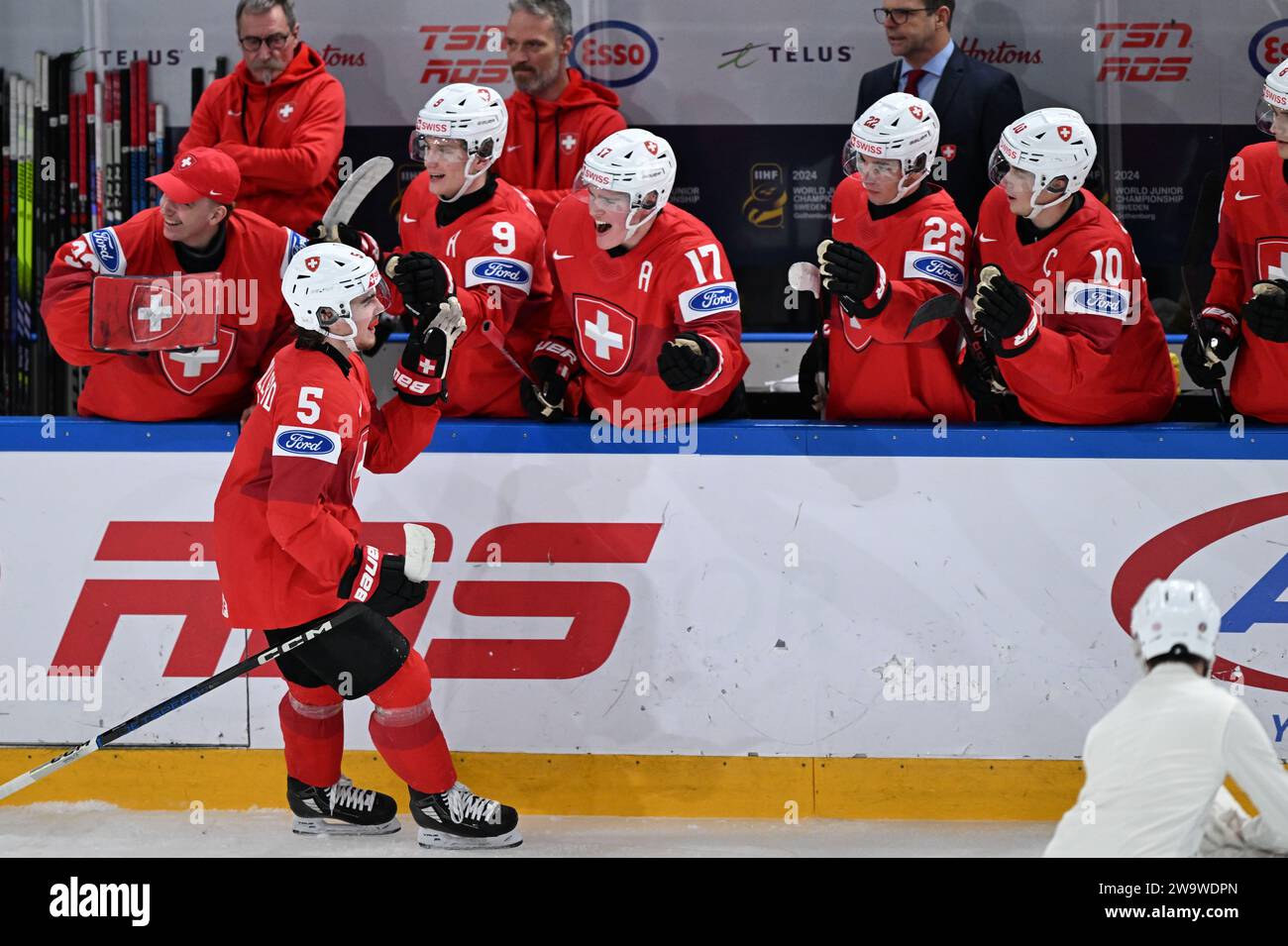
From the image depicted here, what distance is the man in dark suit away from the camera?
16.2 ft

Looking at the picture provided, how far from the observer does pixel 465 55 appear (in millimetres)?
5980

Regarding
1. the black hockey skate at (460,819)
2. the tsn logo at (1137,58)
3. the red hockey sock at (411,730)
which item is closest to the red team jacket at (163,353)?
the red hockey sock at (411,730)

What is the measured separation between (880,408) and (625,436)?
68cm

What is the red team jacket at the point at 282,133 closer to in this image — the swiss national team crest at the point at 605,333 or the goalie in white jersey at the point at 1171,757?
the swiss national team crest at the point at 605,333

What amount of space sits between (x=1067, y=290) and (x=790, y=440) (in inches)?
31.0

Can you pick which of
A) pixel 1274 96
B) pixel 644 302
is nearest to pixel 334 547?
pixel 644 302

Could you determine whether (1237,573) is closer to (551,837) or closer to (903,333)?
(903,333)

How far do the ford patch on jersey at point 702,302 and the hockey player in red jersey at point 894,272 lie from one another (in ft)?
0.93

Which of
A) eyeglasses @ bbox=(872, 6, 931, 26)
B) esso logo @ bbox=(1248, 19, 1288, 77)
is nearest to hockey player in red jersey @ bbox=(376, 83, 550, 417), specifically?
eyeglasses @ bbox=(872, 6, 931, 26)

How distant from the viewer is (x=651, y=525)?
13.5 feet

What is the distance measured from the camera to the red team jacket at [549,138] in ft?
16.6

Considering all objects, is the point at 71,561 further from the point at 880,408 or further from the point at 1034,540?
the point at 1034,540

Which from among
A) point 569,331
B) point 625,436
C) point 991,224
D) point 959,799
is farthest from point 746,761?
point 991,224

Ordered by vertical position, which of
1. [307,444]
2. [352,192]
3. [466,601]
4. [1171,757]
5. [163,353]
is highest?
[352,192]
